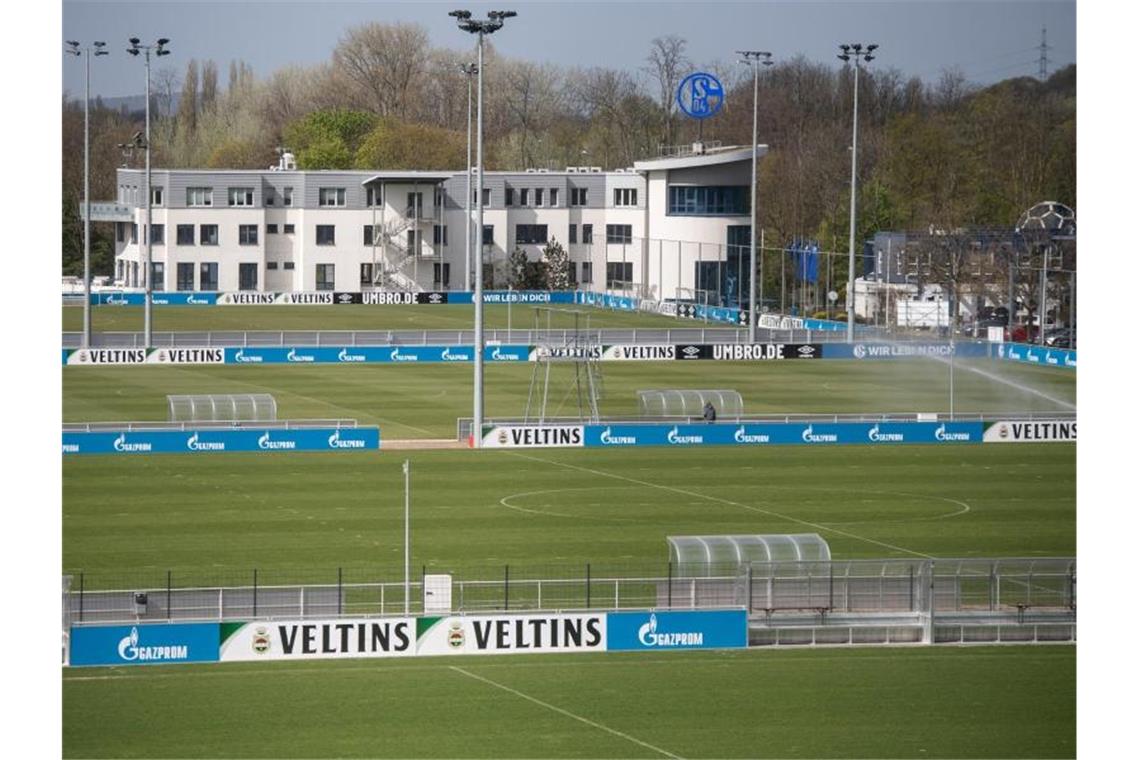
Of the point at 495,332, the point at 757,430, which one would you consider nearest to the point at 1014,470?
the point at 757,430

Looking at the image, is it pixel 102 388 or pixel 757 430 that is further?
pixel 102 388

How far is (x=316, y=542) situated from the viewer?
30.9 m

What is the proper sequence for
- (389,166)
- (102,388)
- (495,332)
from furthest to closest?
(389,166)
(495,332)
(102,388)

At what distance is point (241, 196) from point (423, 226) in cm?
780

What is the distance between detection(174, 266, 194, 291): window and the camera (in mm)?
85750

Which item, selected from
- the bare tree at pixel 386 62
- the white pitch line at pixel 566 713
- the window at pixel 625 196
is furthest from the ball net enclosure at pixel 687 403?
the window at pixel 625 196

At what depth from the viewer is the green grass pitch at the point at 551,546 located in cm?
2194

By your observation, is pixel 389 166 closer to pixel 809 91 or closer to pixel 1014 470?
pixel 809 91

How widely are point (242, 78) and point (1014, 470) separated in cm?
7315

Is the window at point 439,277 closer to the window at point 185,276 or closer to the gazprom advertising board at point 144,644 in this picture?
the window at point 185,276

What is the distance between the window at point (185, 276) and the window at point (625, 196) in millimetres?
18779

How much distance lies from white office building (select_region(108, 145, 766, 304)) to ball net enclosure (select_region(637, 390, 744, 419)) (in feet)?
123

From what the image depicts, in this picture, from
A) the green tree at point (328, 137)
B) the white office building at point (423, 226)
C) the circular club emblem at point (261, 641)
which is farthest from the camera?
the green tree at point (328, 137)

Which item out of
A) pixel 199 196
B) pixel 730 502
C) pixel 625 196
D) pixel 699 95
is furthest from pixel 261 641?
pixel 625 196
